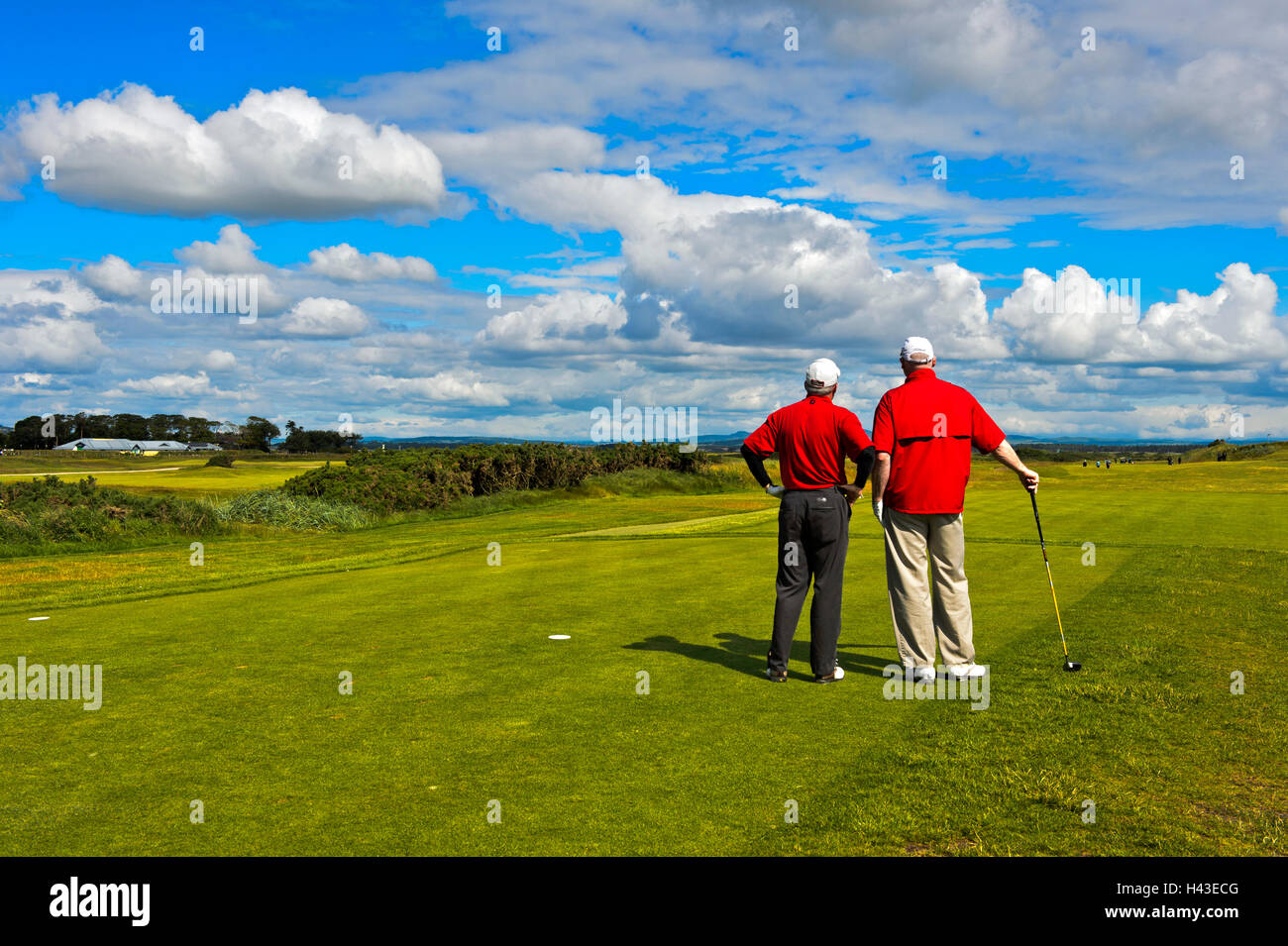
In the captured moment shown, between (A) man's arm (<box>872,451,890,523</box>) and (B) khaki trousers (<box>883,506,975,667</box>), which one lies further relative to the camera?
(B) khaki trousers (<box>883,506,975,667</box>)

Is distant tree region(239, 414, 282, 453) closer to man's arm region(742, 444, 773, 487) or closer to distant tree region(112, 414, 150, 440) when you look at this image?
distant tree region(112, 414, 150, 440)

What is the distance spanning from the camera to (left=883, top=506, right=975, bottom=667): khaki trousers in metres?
8.22

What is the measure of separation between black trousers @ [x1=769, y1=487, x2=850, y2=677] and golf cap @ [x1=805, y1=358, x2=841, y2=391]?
3.02 ft

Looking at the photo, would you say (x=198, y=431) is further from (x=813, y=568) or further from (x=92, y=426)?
(x=813, y=568)

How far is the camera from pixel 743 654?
9.12 meters

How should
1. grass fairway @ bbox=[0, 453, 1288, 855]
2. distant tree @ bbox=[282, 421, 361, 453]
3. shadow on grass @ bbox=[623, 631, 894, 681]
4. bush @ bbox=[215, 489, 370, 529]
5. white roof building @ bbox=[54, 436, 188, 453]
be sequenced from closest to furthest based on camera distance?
grass fairway @ bbox=[0, 453, 1288, 855] < shadow on grass @ bbox=[623, 631, 894, 681] < bush @ bbox=[215, 489, 370, 529] < distant tree @ bbox=[282, 421, 361, 453] < white roof building @ bbox=[54, 436, 188, 453]

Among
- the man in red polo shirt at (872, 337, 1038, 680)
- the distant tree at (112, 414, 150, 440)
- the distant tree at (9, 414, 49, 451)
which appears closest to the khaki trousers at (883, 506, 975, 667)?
the man in red polo shirt at (872, 337, 1038, 680)

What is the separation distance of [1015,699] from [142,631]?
915 centimetres

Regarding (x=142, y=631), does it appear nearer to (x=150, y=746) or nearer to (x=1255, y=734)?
(x=150, y=746)

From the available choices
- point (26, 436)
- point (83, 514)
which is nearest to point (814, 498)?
point (83, 514)

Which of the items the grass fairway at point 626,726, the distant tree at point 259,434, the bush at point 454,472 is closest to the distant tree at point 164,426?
the distant tree at point 259,434

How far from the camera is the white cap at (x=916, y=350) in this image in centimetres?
831
